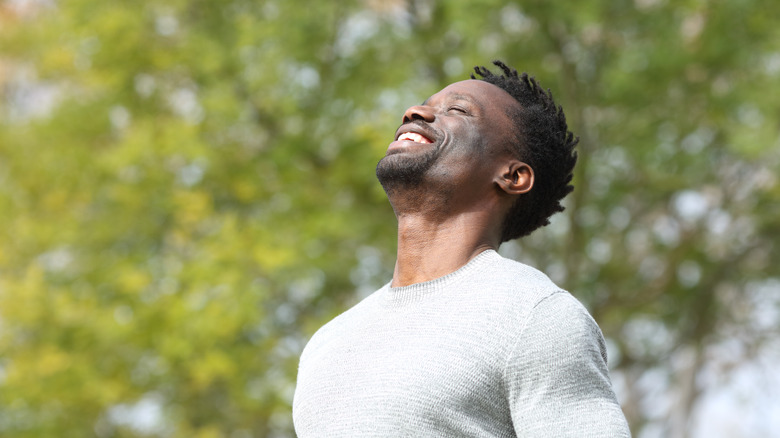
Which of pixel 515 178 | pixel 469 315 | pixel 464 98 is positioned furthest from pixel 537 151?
pixel 469 315

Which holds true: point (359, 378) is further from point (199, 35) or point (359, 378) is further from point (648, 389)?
point (648, 389)

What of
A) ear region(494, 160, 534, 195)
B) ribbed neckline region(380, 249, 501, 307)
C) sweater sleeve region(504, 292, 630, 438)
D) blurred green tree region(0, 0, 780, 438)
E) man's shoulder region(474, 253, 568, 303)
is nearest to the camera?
sweater sleeve region(504, 292, 630, 438)

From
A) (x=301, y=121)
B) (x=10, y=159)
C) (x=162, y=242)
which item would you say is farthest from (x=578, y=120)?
(x=10, y=159)

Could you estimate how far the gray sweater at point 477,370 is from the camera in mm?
1951

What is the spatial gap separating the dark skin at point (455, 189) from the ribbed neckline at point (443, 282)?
28 millimetres

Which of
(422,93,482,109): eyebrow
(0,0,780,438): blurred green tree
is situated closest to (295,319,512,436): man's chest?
(422,93,482,109): eyebrow

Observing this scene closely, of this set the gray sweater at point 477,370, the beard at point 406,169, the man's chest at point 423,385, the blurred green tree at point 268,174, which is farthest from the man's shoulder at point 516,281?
the blurred green tree at point 268,174

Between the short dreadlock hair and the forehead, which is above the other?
the forehead

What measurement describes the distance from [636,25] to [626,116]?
1.01m

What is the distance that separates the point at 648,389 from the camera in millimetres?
15711

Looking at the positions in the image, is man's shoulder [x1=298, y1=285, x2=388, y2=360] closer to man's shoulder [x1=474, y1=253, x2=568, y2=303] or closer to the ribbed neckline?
the ribbed neckline

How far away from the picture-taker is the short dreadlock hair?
2443 mm

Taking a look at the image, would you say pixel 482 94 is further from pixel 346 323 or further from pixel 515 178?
pixel 346 323

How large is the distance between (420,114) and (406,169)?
183mm
